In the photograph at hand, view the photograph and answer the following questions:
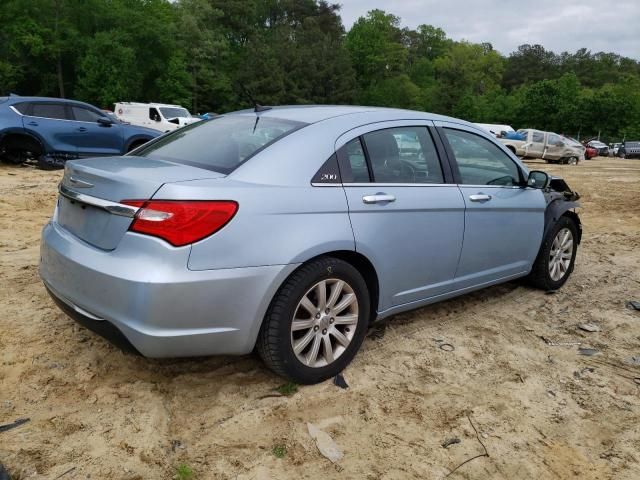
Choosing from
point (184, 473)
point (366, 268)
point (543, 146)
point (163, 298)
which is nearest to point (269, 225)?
point (163, 298)

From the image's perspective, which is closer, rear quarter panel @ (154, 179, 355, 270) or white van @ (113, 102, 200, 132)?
rear quarter panel @ (154, 179, 355, 270)

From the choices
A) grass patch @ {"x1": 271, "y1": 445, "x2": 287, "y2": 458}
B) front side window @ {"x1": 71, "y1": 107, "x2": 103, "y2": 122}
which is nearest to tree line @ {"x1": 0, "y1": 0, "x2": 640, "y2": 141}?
front side window @ {"x1": 71, "y1": 107, "x2": 103, "y2": 122}

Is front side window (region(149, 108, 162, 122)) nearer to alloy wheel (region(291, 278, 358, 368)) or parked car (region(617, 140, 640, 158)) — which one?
alloy wheel (region(291, 278, 358, 368))

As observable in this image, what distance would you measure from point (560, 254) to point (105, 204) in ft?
12.9

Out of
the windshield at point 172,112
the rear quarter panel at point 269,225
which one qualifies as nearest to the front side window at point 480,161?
the rear quarter panel at point 269,225

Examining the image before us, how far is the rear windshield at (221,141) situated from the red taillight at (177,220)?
1.20 ft

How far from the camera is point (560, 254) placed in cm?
500

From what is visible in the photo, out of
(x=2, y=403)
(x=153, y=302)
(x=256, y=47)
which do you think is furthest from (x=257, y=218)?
(x=256, y=47)

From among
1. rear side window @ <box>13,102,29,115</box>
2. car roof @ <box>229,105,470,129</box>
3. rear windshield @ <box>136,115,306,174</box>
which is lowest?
rear side window @ <box>13,102,29,115</box>

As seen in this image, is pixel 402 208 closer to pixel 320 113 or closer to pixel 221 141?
pixel 320 113

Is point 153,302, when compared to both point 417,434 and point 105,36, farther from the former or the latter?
point 105,36

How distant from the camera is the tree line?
1988 inches

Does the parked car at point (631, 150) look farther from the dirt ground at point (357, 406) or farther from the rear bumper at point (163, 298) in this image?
the rear bumper at point (163, 298)

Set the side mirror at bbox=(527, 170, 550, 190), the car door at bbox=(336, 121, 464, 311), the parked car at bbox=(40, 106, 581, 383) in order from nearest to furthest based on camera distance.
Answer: the parked car at bbox=(40, 106, 581, 383) < the car door at bbox=(336, 121, 464, 311) < the side mirror at bbox=(527, 170, 550, 190)
